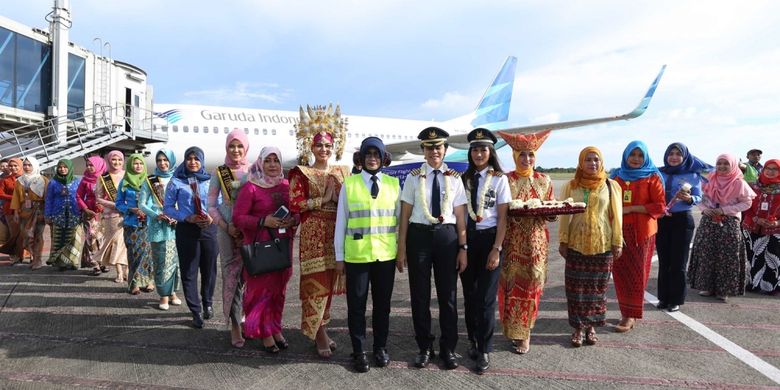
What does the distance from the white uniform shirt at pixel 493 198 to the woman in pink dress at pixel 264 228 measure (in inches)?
62.9

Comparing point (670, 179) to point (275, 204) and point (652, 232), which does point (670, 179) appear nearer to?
point (652, 232)

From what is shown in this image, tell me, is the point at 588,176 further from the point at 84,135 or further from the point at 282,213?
the point at 84,135

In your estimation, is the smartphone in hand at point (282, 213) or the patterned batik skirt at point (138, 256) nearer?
the smartphone in hand at point (282, 213)

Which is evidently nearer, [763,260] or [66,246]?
[763,260]

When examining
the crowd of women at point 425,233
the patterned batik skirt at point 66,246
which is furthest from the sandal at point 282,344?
the patterned batik skirt at point 66,246

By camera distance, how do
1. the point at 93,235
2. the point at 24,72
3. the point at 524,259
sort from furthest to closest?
the point at 24,72
the point at 93,235
the point at 524,259

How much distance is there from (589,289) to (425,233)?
1.81 metres

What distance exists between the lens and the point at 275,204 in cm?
376

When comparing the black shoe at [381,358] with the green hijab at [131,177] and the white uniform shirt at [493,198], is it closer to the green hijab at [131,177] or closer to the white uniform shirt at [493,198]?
the white uniform shirt at [493,198]

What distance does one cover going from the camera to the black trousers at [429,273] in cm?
337

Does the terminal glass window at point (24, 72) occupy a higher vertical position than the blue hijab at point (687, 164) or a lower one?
higher

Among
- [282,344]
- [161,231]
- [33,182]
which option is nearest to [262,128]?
[33,182]

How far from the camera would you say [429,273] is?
3447 millimetres

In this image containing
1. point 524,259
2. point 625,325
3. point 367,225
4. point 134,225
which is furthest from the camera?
point 134,225
